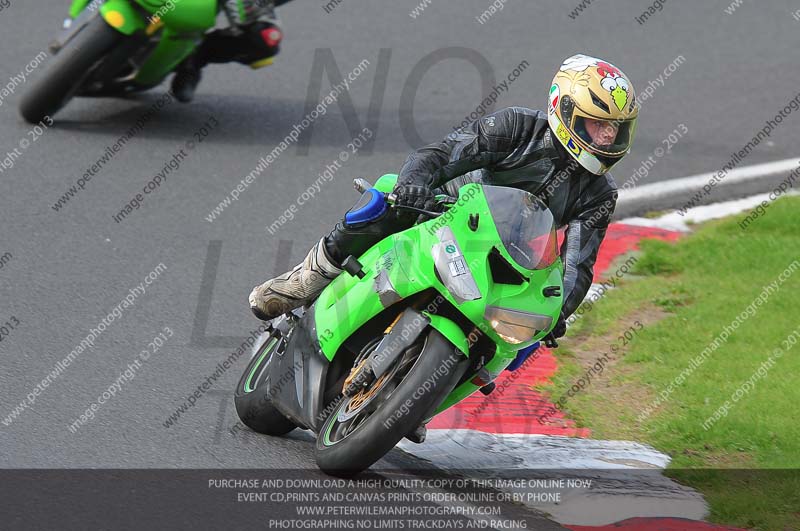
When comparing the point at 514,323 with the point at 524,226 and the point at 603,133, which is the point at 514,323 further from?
the point at 603,133

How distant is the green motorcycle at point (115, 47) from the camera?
30.0 feet

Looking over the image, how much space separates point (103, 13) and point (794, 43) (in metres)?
7.74

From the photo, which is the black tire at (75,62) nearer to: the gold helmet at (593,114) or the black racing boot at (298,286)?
the black racing boot at (298,286)

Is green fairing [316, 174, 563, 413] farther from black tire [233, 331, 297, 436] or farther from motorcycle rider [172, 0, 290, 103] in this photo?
motorcycle rider [172, 0, 290, 103]

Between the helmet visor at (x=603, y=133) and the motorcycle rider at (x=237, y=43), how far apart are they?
527cm

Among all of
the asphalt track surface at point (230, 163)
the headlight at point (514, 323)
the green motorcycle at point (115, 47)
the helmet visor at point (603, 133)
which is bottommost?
the asphalt track surface at point (230, 163)

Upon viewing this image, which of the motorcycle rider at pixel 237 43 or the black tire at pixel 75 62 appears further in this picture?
the motorcycle rider at pixel 237 43

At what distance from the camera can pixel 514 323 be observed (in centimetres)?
485

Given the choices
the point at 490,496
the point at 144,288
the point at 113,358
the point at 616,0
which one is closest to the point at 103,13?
the point at 144,288

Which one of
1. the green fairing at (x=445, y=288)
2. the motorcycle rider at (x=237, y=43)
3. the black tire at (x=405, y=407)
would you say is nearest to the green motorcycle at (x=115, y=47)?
the motorcycle rider at (x=237, y=43)

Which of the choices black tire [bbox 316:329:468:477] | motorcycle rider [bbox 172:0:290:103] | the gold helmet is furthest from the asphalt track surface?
the gold helmet

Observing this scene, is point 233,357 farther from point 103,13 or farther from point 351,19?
point 351,19

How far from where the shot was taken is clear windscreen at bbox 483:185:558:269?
16.0 ft

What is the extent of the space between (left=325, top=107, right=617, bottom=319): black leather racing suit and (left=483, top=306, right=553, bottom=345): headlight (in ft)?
1.51
